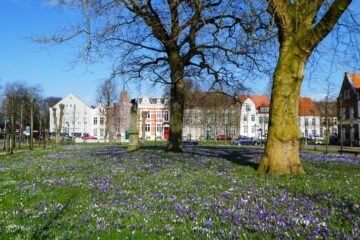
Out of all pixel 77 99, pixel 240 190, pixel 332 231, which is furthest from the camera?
pixel 77 99

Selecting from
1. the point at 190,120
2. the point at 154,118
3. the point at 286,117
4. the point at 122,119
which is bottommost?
the point at 286,117

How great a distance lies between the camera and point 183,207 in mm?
6320

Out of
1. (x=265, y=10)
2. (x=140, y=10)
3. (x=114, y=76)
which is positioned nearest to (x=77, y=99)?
(x=114, y=76)

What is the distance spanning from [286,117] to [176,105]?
12.8 m

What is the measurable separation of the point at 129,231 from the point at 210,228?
109 centimetres

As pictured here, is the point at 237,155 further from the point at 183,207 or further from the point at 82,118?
the point at 82,118

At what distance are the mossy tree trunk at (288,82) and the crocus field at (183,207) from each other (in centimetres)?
99

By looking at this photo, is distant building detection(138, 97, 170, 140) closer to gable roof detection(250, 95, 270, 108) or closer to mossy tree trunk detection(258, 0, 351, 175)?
gable roof detection(250, 95, 270, 108)

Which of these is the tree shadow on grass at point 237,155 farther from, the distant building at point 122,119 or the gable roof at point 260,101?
the gable roof at point 260,101

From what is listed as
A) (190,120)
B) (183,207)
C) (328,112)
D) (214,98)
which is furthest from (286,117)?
(190,120)

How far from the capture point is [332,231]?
15.1 feet

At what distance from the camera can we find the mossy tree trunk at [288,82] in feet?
36.0

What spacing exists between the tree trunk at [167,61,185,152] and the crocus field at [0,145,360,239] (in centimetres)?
1278

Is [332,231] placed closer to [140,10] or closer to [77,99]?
[140,10]
